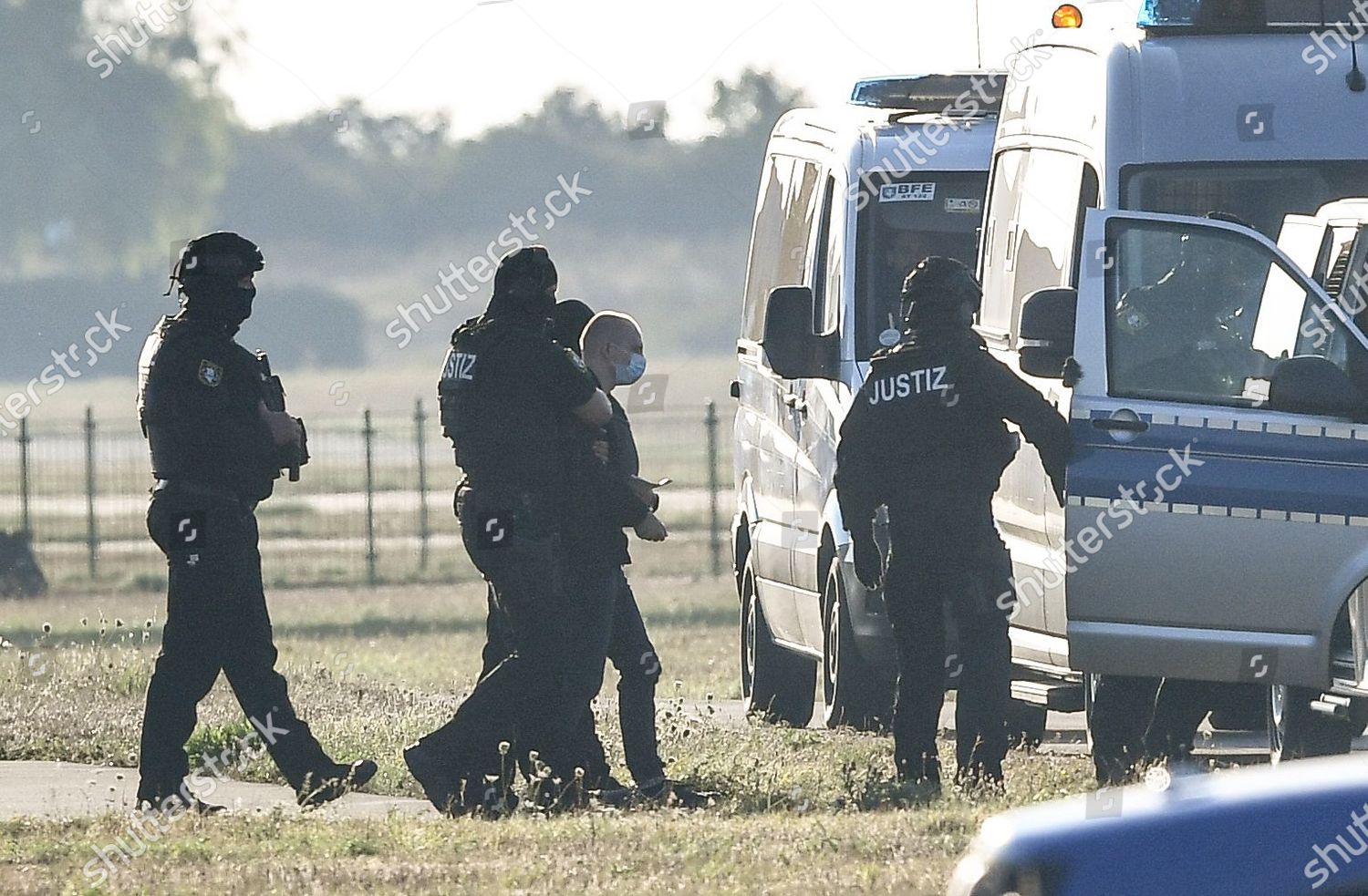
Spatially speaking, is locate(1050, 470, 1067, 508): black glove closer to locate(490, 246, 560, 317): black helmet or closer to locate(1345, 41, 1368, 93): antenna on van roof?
locate(490, 246, 560, 317): black helmet

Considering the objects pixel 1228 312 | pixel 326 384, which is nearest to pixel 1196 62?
pixel 1228 312

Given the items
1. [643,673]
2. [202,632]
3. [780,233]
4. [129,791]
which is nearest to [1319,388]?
[643,673]

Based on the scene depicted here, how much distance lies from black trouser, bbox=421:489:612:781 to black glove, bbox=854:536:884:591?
0.82m

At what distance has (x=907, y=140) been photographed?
11.7 m

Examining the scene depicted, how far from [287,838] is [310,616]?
14720 millimetres

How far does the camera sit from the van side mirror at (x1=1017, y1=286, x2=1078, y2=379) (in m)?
8.62

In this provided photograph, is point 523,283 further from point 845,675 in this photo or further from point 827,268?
point 845,675

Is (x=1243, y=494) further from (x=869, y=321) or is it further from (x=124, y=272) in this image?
(x=124, y=272)

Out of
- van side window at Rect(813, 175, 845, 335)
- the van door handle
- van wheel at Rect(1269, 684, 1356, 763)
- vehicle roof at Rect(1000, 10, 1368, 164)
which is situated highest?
vehicle roof at Rect(1000, 10, 1368, 164)

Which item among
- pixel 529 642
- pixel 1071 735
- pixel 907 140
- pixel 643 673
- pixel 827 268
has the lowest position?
pixel 1071 735

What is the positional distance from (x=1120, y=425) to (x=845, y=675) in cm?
311

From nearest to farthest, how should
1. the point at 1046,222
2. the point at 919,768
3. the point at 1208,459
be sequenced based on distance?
1. the point at 1208,459
2. the point at 919,768
3. the point at 1046,222

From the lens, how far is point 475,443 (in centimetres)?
868

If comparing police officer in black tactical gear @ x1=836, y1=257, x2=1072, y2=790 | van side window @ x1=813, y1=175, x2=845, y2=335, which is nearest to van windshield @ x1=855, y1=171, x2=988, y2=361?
van side window @ x1=813, y1=175, x2=845, y2=335
